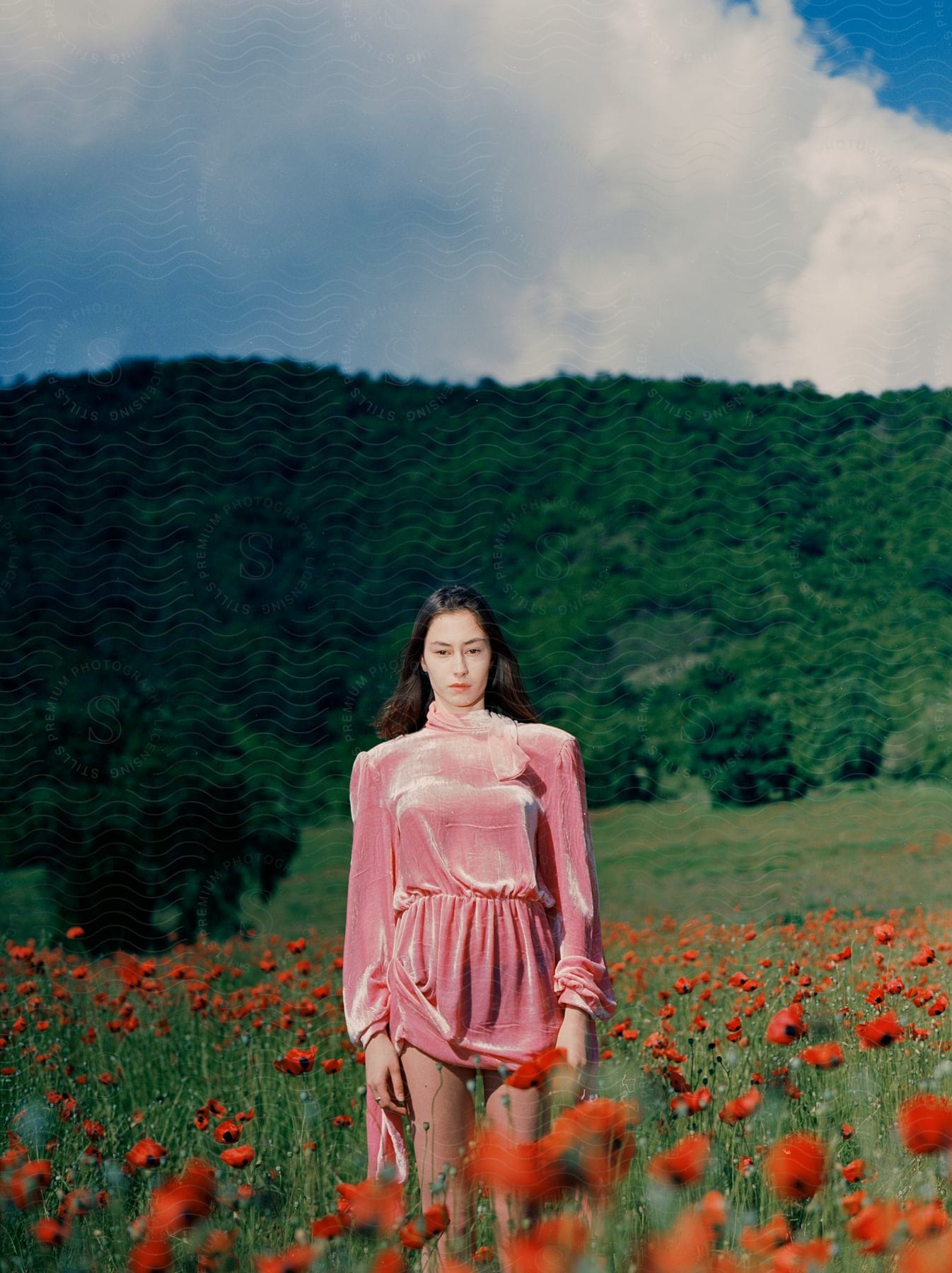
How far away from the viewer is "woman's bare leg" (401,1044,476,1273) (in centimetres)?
207

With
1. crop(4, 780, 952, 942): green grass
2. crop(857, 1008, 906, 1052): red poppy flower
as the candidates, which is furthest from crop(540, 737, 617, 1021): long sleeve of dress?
crop(4, 780, 952, 942): green grass

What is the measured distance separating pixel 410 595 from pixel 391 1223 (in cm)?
528

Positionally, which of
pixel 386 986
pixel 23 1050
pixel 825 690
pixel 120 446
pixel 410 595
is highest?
pixel 120 446

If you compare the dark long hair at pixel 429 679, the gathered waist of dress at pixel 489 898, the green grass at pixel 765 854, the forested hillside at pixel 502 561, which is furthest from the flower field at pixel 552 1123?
the forested hillside at pixel 502 561

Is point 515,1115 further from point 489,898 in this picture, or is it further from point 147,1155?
point 147,1155

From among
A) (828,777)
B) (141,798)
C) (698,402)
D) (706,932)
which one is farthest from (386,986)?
(698,402)

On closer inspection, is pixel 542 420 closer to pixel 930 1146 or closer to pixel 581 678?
pixel 581 678

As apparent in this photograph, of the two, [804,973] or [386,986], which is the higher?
[386,986]

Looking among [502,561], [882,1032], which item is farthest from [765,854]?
[882,1032]

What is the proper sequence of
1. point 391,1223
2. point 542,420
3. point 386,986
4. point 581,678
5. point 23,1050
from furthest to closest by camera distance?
point 542,420 → point 581,678 → point 23,1050 → point 386,986 → point 391,1223

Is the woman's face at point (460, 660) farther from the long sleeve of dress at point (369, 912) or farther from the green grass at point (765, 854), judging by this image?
the green grass at point (765, 854)

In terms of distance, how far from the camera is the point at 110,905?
5672mm

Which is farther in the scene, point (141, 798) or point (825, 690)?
point (825, 690)

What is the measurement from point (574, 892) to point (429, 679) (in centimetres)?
49
